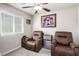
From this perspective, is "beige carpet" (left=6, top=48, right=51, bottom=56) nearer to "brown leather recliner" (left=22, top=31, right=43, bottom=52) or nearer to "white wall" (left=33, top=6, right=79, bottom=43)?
"brown leather recliner" (left=22, top=31, right=43, bottom=52)

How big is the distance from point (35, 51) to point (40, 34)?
337 millimetres

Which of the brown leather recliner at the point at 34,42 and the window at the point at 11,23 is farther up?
the window at the point at 11,23

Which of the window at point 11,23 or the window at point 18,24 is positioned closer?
the window at point 11,23

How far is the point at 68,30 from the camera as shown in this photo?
134 centimetres

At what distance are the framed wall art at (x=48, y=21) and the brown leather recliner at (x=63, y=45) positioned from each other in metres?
0.19

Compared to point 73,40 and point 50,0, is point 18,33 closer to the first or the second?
point 50,0

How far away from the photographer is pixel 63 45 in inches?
55.5

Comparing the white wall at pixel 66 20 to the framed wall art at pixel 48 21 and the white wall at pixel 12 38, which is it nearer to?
the framed wall art at pixel 48 21

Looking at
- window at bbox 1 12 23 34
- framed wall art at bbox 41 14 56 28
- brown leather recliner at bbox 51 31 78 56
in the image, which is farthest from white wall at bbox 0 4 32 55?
brown leather recliner at bbox 51 31 78 56

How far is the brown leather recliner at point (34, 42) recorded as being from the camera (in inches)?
56.1

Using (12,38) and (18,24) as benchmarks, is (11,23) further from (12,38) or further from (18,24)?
(12,38)

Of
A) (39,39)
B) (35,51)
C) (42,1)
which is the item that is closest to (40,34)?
(39,39)

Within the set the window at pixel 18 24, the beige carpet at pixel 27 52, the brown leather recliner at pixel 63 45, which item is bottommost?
the beige carpet at pixel 27 52

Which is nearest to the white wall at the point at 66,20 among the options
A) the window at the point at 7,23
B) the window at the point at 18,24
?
the window at the point at 18,24
